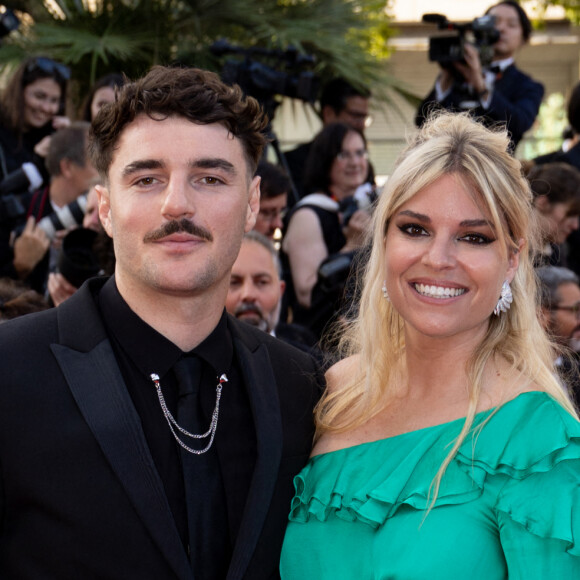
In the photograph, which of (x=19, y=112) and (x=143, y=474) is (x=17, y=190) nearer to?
(x=19, y=112)

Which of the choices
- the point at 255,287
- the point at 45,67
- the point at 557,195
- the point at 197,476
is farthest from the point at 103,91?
the point at 197,476

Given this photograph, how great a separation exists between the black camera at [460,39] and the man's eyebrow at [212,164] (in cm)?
304

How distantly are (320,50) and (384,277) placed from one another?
415 cm

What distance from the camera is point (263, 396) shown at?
102 inches

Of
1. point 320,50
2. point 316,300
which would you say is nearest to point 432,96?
point 320,50

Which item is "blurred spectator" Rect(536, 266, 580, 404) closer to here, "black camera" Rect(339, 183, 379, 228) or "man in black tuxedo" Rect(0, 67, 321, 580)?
"black camera" Rect(339, 183, 379, 228)

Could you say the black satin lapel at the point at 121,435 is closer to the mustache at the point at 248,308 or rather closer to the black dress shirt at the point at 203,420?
the black dress shirt at the point at 203,420

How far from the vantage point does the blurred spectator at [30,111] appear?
523 cm

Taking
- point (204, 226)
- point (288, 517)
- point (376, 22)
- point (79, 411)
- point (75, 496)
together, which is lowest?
point (288, 517)

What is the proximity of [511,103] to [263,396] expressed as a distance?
138 inches

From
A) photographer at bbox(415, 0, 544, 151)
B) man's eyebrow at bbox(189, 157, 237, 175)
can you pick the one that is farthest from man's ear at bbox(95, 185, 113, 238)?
photographer at bbox(415, 0, 544, 151)

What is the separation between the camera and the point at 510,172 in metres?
2.77

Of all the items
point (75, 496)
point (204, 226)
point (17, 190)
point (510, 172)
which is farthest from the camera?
point (17, 190)

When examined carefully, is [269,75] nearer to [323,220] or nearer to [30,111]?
[323,220]
